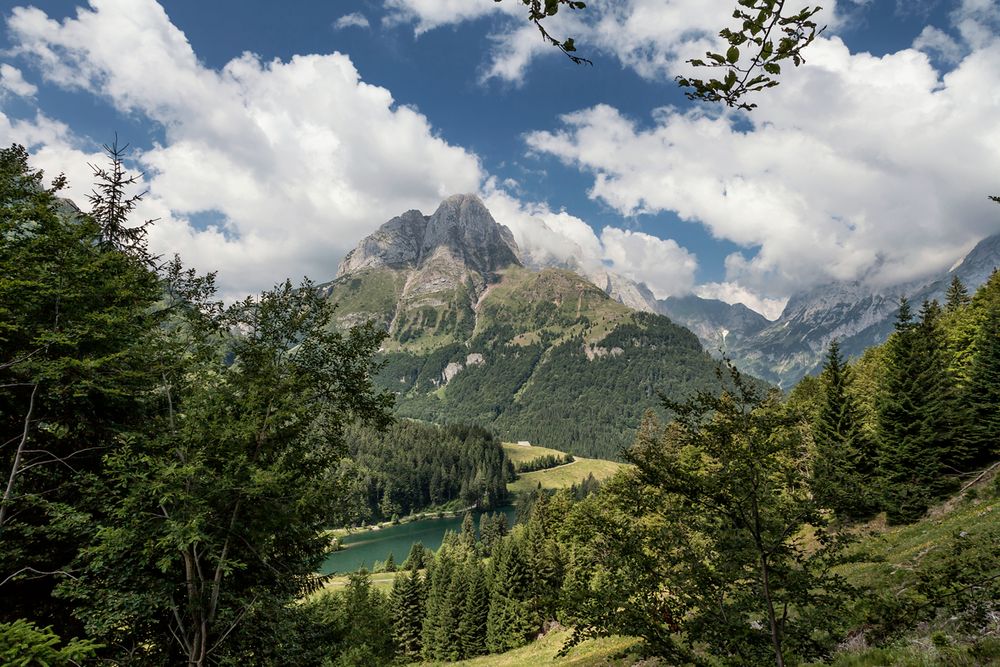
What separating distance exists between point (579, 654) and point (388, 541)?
4766 inches

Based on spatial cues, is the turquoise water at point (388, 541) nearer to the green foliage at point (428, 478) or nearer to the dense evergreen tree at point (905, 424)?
the green foliage at point (428, 478)

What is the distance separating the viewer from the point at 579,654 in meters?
27.5

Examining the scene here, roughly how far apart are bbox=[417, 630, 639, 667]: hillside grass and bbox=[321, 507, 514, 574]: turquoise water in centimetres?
6788

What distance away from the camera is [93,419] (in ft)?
48.4

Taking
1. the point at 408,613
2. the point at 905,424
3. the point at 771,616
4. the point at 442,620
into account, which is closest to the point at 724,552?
the point at 771,616

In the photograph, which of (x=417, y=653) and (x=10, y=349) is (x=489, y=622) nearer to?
(x=417, y=653)

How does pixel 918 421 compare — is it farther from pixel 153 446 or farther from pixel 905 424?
pixel 153 446

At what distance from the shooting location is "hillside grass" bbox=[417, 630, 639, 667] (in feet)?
63.5

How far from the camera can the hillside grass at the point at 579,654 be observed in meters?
19.3

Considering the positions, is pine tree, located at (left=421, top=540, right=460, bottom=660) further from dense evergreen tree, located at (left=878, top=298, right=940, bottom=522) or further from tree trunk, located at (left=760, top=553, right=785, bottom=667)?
tree trunk, located at (left=760, top=553, right=785, bottom=667)

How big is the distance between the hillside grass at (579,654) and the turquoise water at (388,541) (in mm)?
67875

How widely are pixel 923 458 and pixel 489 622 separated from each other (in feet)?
139

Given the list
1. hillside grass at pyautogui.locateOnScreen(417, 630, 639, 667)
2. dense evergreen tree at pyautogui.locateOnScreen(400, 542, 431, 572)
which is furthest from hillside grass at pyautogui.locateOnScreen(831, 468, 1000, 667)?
dense evergreen tree at pyautogui.locateOnScreen(400, 542, 431, 572)

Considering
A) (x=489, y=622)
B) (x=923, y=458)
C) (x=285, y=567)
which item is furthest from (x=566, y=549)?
(x=285, y=567)
